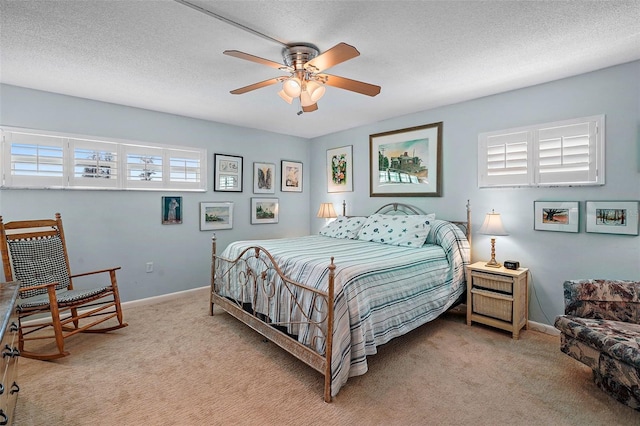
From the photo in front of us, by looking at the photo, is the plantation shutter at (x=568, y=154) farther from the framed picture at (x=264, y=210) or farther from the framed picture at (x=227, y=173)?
the framed picture at (x=227, y=173)

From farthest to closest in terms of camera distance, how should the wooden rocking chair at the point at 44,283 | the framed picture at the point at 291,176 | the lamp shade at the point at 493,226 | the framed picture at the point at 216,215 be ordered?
the framed picture at the point at 291,176, the framed picture at the point at 216,215, the lamp shade at the point at 493,226, the wooden rocking chair at the point at 44,283

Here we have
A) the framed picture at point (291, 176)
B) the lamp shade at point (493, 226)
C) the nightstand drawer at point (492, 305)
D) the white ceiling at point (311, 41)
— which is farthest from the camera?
the framed picture at point (291, 176)

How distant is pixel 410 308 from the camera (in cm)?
260

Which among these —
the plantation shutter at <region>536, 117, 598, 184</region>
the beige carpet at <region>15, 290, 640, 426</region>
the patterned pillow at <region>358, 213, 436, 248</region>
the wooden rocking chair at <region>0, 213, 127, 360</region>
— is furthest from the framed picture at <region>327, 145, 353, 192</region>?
the wooden rocking chair at <region>0, 213, 127, 360</region>

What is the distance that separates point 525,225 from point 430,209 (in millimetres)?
1093

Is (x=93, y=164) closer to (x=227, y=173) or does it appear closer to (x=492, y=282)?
(x=227, y=173)

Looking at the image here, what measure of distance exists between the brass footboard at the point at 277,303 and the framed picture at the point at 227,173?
1.53 meters

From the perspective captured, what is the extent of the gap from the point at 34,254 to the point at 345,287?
3.07m

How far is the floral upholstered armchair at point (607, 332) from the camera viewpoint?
186 centimetres

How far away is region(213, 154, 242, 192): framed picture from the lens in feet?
15.0

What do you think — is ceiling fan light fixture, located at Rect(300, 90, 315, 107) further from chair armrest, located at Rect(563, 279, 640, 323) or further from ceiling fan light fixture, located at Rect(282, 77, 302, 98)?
chair armrest, located at Rect(563, 279, 640, 323)

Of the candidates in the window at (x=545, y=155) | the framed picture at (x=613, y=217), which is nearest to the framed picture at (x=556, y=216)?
the framed picture at (x=613, y=217)

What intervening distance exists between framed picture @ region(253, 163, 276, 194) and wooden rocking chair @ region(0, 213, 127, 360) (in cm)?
247

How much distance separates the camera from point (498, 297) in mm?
3000
